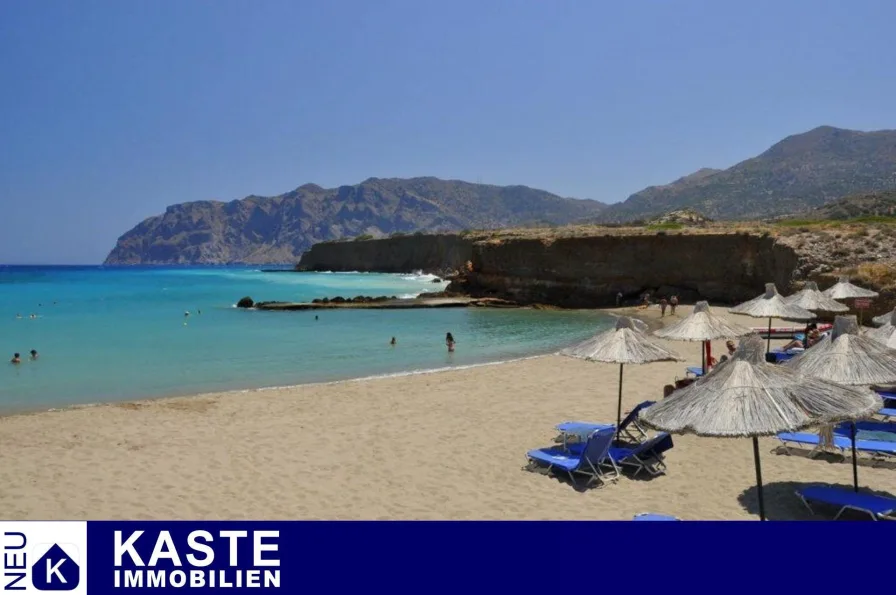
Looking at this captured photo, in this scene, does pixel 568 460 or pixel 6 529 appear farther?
pixel 568 460

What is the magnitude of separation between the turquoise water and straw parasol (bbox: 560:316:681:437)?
32.1 feet

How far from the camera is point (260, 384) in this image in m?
17.6

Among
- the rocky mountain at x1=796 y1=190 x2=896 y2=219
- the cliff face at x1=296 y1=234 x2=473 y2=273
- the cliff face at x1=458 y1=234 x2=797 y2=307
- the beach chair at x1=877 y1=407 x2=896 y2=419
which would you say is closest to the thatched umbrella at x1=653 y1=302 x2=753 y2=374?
the beach chair at x1=877 y1=407 x2=896 y2=419

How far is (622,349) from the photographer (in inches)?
402

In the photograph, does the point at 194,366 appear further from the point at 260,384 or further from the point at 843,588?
the point at 843,588

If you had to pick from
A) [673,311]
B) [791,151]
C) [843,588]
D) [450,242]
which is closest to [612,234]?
[673,311]

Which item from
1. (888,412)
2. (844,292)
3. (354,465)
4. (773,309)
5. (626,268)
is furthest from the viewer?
(626,268)

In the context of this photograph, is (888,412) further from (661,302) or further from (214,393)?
(661,302)

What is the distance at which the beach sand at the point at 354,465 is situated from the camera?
7715mm

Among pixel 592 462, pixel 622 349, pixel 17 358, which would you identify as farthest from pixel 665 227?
pixel 592 462

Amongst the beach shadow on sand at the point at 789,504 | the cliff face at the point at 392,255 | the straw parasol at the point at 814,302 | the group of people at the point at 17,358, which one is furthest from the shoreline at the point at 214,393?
the cliff face at the point at 392,255

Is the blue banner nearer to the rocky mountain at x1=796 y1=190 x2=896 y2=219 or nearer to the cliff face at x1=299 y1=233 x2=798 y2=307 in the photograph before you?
the cliff face at x1=299 y1=233 x2=798 y2=307

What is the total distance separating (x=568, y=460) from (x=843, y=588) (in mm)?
4864

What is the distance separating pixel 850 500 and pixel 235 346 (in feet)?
76.2
